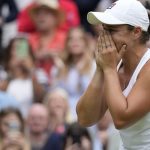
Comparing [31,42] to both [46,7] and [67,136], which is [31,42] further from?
[67,136]

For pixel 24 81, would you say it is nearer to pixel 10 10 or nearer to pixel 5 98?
pixel 5 98

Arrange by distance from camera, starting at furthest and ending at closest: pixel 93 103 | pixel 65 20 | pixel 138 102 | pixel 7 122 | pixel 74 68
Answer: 1. pixel 65 20
2. pixel 74 68
3. pixel 7 122
4. pixel 93 103
5. pixel 138 102

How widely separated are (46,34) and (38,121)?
6.38 feet

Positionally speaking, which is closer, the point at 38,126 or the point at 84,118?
the point at 84,118

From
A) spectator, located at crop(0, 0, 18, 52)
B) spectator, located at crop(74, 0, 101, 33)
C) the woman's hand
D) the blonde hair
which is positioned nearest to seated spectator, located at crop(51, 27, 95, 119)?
the blonde hair

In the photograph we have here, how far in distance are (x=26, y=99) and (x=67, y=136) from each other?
1.78 m

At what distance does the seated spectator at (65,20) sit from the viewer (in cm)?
1073

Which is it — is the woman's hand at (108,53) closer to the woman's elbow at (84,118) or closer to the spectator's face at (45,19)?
the woman's elbow at (84,118)

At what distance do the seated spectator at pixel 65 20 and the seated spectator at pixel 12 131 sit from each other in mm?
2493

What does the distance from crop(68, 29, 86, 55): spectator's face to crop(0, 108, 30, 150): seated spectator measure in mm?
1578

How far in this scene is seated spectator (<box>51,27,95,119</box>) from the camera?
9.36 m

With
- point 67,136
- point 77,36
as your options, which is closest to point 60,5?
point 77,36

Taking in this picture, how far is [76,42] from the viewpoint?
32.1 ft

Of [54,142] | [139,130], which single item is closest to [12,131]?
[54,142]
